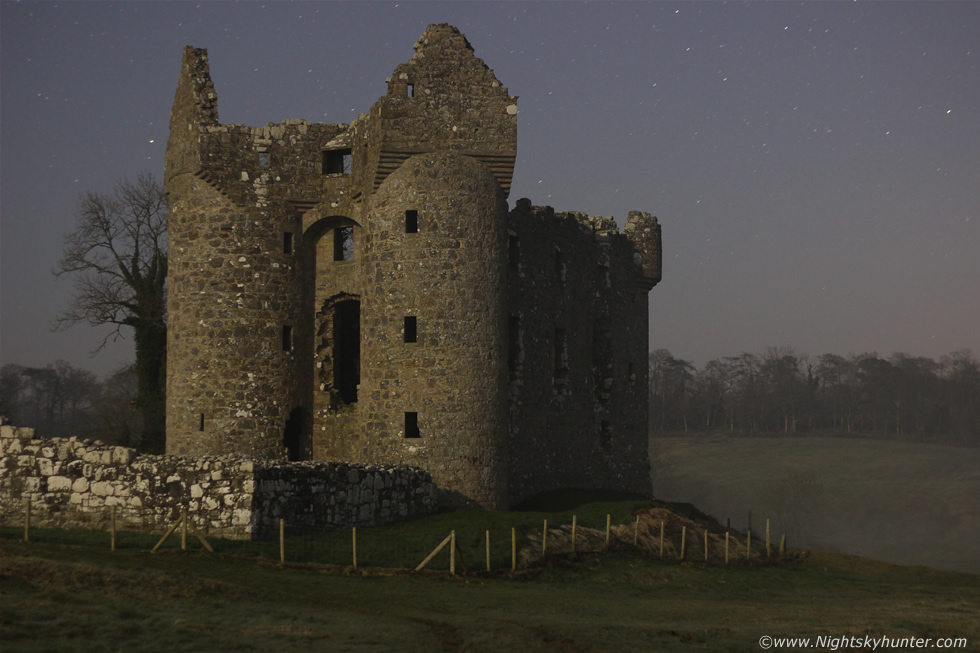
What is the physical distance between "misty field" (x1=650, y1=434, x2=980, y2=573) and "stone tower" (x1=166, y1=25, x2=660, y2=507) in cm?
4094

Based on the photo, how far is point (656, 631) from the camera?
57.2 feet

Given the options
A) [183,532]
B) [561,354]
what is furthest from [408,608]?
[561,354]

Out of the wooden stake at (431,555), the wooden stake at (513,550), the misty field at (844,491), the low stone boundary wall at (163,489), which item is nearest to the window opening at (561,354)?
the wooden stake at (513,550)

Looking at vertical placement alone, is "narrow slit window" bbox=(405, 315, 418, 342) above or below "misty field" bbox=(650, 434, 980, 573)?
above

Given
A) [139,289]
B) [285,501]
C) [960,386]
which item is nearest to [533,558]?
[285,501]

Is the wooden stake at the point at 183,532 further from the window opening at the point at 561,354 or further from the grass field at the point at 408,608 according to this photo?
the window opening at the point at 561,354

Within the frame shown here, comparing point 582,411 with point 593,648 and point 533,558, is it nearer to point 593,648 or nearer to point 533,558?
point 533,558

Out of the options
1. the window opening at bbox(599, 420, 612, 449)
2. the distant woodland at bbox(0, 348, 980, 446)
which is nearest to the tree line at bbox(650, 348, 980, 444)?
the distant woodland at bbox(0, 348, 980, 446)

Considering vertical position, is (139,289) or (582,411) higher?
(139,289)

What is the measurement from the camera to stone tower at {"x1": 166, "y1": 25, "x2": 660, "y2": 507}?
29188 millimetres

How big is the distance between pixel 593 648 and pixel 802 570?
1710cm

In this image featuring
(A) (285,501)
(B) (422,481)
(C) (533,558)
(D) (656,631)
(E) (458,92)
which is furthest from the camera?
(E) (458,92)

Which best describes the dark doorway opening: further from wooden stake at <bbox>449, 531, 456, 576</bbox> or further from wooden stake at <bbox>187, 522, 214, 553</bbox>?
wooden stake at <bbox>449, 531, 456, 576</bbox>

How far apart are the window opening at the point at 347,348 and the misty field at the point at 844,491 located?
40.7m
